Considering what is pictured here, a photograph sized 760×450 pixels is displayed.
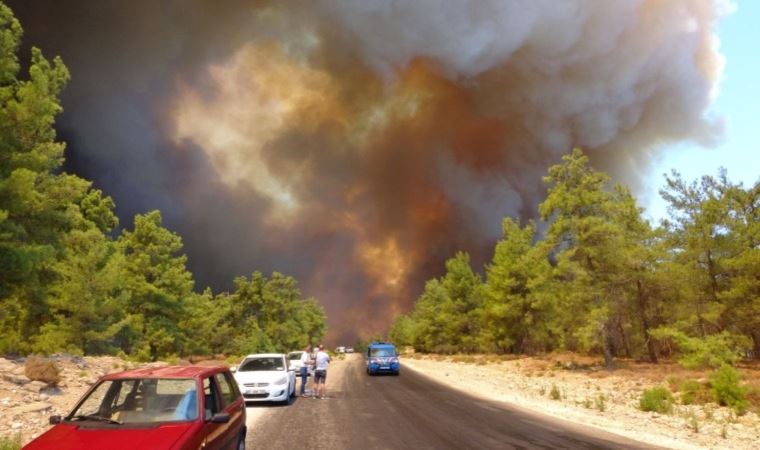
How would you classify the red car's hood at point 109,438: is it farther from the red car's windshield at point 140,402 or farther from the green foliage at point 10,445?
the green foliage at point 10,445

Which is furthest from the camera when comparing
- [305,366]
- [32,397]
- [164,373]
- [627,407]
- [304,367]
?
[305,366]

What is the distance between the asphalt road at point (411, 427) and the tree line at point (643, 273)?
1189 centimetres

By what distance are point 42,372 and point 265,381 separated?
23.5ft

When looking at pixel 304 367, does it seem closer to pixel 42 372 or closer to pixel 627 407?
pixel 42 372

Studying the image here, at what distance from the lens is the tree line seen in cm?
2373

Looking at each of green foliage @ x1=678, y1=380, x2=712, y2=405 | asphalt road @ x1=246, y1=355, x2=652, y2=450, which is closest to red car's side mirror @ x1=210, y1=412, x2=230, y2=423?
asphalt road @ x1=246, y1=355, x2=652, y2=450

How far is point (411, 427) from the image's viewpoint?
11680mm

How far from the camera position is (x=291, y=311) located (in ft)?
307

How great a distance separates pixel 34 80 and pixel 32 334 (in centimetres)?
1996

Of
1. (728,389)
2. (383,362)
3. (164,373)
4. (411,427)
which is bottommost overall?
(411,427)

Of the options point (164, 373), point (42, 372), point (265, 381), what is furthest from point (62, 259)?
point (164, 373)

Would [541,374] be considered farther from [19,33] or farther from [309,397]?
[19,33]

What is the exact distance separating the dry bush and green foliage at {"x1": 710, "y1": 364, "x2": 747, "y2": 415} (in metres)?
22.7

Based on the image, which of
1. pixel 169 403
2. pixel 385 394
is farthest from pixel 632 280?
pixel 169 403
